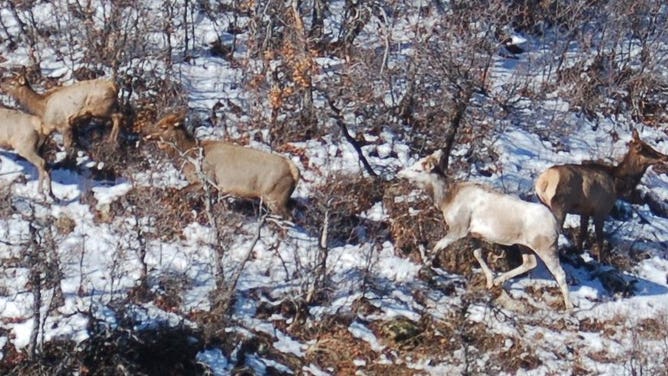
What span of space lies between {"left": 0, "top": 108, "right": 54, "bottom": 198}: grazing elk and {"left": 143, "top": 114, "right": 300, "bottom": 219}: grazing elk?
1762 mm

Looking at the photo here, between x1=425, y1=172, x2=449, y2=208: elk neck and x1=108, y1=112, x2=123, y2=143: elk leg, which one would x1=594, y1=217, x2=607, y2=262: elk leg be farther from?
x1=108, y1=112, x2=123, y2=143: elk leg

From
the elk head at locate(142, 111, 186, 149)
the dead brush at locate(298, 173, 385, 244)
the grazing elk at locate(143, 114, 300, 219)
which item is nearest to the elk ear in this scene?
the dead brush at locate(298, 173, 385, 244)

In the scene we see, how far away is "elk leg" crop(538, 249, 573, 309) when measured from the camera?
15188mm

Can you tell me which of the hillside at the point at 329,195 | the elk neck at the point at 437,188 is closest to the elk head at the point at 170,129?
the hillside at the point at 329,195

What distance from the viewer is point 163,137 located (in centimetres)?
1664

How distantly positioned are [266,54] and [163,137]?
232 cm

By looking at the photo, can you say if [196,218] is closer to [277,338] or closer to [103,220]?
[103,220]

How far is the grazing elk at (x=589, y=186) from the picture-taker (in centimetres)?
1597

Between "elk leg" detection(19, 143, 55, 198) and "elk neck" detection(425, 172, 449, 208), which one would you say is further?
"elk leg" detection(19, 143, 55, 198)

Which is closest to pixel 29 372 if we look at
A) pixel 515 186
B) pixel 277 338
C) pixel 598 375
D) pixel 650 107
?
pixel 277 338

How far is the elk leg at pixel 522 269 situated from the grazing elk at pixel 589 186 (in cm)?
59

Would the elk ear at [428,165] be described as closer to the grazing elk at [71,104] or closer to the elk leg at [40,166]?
the grazing elk at [71,104]

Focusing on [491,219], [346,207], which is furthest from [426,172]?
[346,207]

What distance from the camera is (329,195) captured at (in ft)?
51.2
